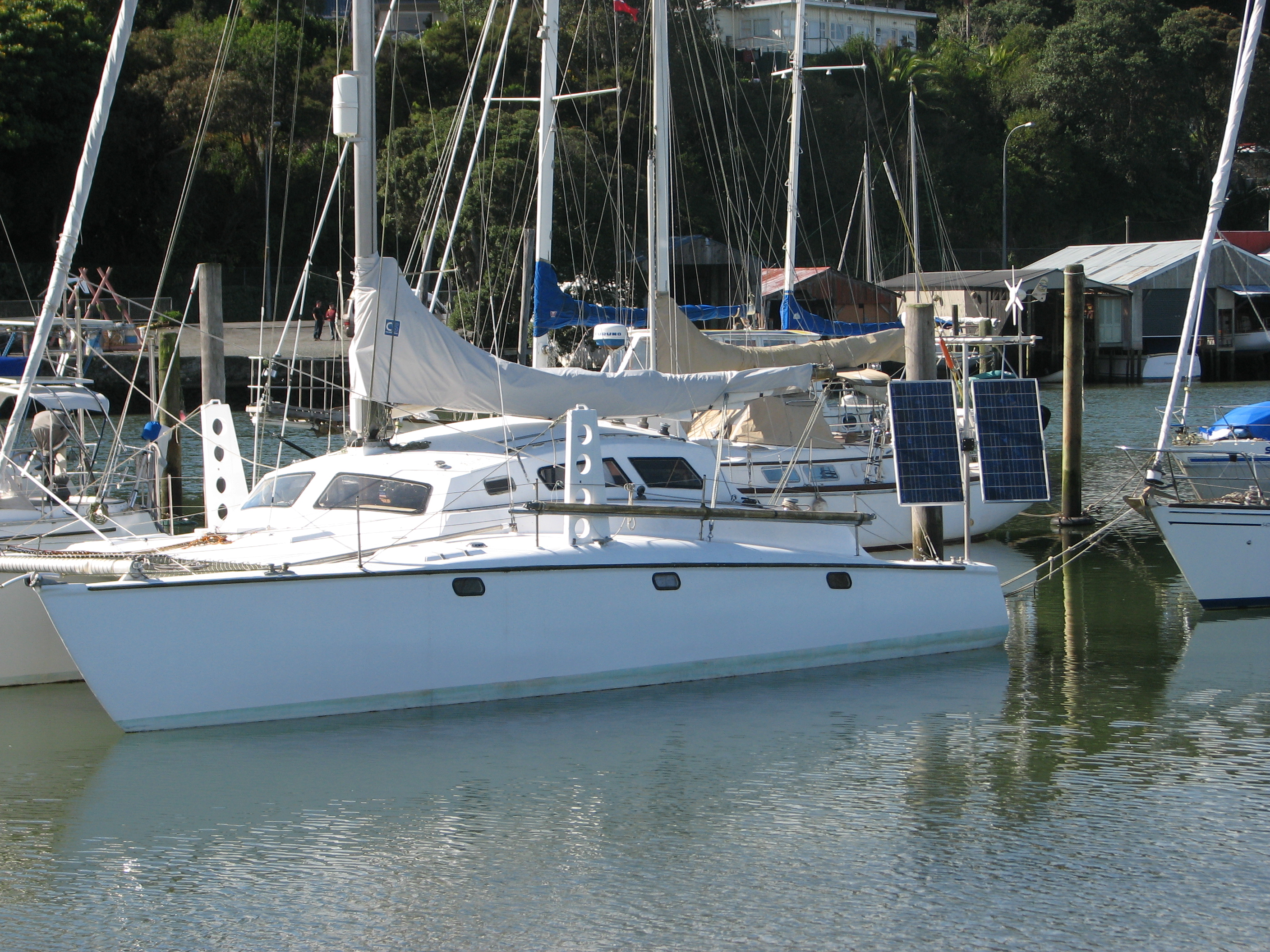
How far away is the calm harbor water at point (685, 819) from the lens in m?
7.07

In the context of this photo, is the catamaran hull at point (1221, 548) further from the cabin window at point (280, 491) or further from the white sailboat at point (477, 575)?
the cabin window at point (280, 491)

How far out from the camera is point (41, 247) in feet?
163

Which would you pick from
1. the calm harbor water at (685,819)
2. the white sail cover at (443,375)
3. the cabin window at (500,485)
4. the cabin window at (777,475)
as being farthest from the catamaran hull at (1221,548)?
the cabin window at (500,485)

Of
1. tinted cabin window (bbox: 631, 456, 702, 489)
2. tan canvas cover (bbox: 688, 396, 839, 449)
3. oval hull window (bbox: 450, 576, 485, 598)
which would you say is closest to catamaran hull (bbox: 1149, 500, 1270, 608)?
tan canvas cover (bbox: 688, 396, 839, 449)

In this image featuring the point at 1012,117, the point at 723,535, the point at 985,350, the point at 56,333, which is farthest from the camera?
the point at 1012,117

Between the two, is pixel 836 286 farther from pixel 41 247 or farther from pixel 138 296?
pixel 41 247

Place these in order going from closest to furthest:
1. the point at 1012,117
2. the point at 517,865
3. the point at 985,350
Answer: the point at 517,865 < the point at 985,350 < the point at 1012,117

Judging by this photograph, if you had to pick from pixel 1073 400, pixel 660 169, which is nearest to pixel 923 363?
pixel 660 169

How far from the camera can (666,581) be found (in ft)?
35.9

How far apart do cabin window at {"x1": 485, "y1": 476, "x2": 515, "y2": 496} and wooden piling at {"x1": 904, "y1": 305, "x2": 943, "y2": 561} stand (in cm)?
472

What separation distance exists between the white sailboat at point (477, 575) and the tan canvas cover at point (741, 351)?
366 cm

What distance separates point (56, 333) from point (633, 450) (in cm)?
1011

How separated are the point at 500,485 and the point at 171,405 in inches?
422

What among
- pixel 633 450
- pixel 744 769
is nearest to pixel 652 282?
pixel 633 450
